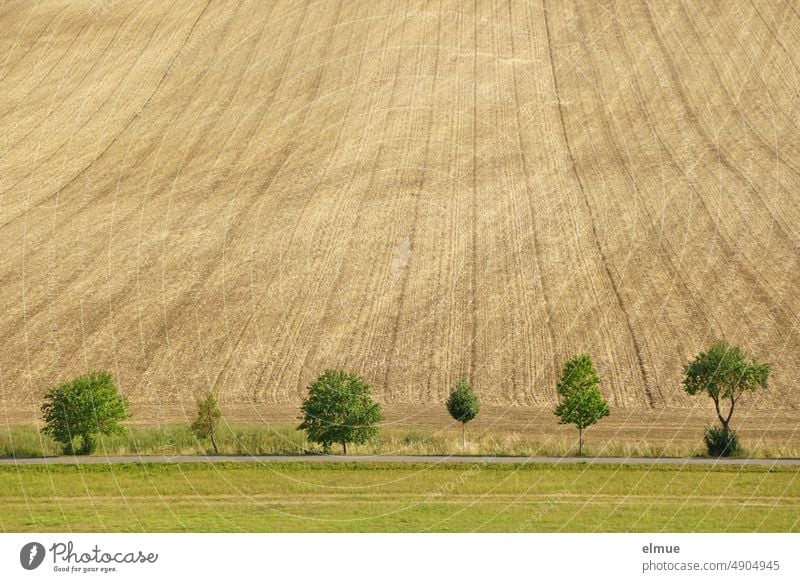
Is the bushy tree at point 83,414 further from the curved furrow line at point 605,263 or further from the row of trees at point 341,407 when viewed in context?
the curved furrow line at point 605,263

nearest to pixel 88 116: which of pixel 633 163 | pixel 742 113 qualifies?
pixel 633 163

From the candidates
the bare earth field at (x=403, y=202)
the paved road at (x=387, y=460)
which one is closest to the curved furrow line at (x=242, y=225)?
the bare earth field at (x=403, y=202)

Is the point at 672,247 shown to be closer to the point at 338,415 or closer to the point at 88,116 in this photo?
the point at 338,415

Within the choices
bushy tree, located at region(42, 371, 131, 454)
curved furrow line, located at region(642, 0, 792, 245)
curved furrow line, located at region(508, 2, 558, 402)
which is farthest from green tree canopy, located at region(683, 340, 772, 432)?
curved furrow line, located at region(642, 0, 792, 245)

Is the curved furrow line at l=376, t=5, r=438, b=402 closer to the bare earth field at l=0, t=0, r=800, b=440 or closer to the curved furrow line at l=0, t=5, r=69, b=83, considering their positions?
the bare earth field at l=0, t=0, r=800, b=440
